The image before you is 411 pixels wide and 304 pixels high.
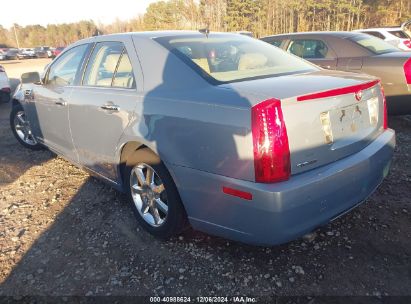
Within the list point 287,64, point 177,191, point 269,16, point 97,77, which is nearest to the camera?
point 177,191

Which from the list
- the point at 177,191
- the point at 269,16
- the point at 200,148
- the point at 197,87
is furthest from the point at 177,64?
the point at 269,16

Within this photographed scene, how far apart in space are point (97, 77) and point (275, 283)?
238 cm

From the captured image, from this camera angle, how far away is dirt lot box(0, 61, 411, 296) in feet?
7.66

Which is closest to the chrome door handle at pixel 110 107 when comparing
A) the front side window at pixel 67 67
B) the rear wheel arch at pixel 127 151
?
the rear wheel arch at pixel 127 151

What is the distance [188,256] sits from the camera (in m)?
2.67

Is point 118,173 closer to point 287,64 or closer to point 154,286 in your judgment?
point 154,286

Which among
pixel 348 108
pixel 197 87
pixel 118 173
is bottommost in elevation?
pixel 118 173

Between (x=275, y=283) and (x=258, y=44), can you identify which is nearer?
(x=275, y=283)

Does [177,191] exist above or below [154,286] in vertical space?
above

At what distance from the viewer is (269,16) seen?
4081 cm

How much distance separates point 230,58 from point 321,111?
3.46 feet

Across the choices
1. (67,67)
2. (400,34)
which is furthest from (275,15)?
(67,67)

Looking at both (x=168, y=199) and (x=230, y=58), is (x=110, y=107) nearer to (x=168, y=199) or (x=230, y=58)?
(x=168, y=199)

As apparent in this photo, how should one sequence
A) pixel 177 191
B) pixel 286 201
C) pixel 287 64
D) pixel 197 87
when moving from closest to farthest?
pixel 286 201 → pixel 197 87 → pixel 177 191 → pixel 287 64
